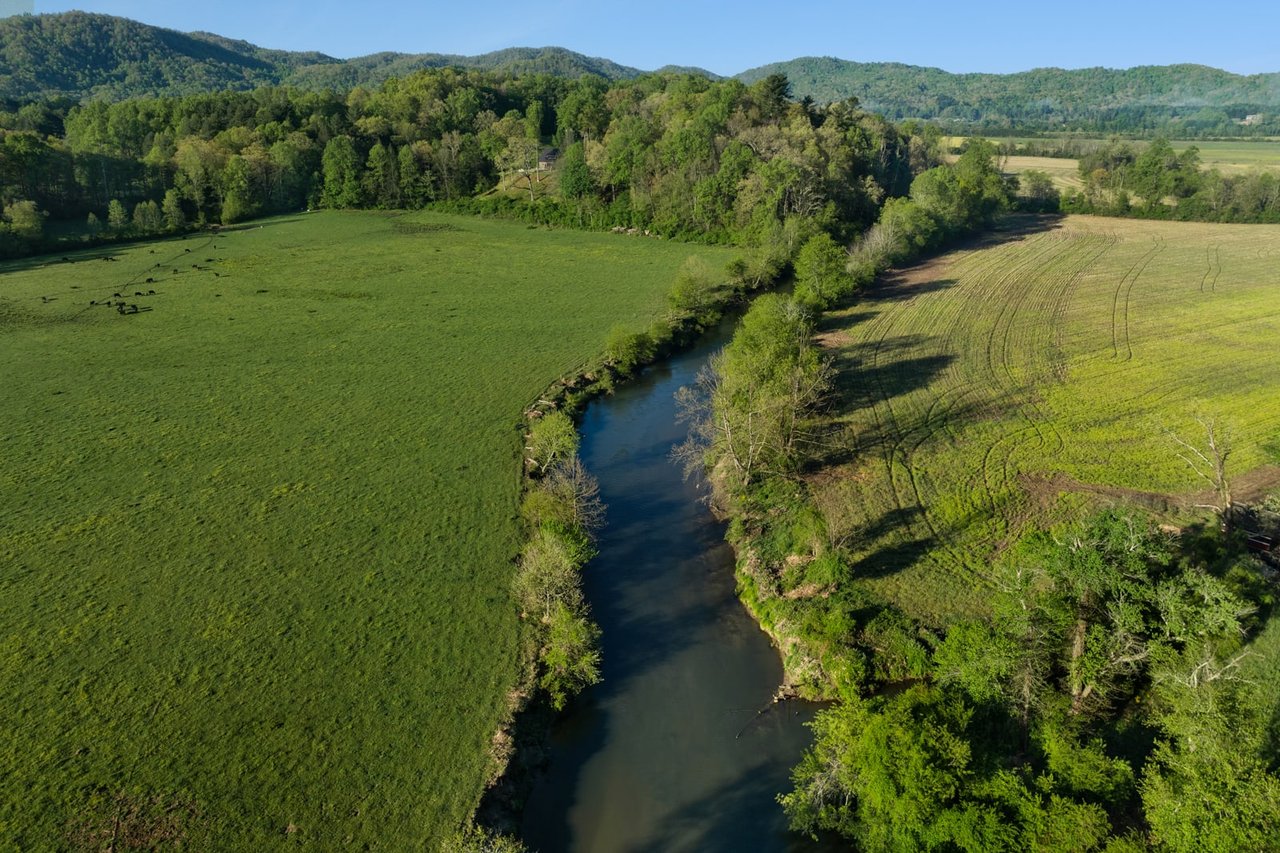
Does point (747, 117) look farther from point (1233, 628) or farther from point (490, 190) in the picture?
point (1233, 628)

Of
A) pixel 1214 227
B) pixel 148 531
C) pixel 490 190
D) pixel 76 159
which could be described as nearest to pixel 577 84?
pixel 490 190

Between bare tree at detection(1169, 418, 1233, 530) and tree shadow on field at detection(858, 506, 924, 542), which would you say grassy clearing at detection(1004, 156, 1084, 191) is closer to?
bare tree at detection(1169, 418, 1233, 530)

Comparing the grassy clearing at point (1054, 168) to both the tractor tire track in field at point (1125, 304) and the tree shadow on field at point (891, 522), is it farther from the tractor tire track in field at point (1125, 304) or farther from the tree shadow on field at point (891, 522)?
the tree shadow on field at point (891, 522)

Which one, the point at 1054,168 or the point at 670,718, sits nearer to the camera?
the point at 670,718

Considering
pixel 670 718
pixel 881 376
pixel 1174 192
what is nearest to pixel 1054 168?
pixel 1174 192

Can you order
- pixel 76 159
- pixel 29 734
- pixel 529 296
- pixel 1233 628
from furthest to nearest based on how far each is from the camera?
pixel 76 159, pixel 529 296, pixel 29 734, pixel 1233 628

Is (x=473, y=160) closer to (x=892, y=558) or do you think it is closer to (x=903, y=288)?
(x=903, y=288)

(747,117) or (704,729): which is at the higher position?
(747,117)

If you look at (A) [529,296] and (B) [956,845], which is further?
(A) [529,296]
